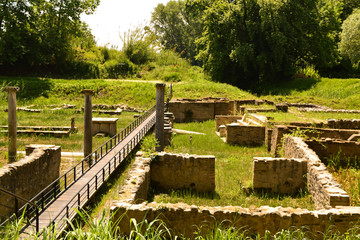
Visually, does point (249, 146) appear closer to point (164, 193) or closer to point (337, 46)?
point (164, 193)

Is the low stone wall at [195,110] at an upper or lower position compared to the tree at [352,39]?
lower

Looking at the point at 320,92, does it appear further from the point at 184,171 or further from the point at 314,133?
the point at 184,171

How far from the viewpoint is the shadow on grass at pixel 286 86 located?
107 feet

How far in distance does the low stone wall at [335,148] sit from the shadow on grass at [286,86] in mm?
21285

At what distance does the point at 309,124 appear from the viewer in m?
14.7

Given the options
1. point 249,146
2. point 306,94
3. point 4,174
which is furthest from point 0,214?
point 306,94

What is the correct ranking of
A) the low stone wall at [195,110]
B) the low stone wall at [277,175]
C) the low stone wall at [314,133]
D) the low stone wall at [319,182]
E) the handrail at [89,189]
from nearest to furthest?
the handrail at [89,189], the low stone wall at [319,182], the low stone wall at [277,175], the low stone wall at [314,133], the low stone wall at [195,110]

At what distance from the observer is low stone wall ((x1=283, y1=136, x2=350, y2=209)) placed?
7.13m

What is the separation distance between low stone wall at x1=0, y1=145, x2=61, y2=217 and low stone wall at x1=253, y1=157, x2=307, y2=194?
6.05 meters

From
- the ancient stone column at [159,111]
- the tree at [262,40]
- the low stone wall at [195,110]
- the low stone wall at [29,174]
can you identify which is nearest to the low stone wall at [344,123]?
the ancient stone column at [159,111]

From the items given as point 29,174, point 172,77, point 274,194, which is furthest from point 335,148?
point 172,77

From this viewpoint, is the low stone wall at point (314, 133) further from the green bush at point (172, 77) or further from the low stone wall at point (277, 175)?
the green bush at point (172, 77)

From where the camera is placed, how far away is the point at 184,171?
9914 mm

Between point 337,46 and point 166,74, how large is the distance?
2196 centimetres
